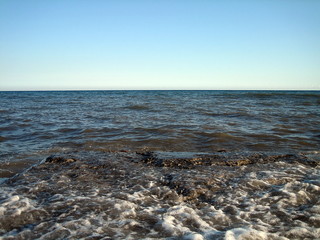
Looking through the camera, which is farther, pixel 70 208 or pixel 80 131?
pixel 80 131

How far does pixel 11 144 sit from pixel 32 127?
2.36 m

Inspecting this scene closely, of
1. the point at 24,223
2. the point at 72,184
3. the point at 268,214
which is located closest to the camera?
the point at 24,223

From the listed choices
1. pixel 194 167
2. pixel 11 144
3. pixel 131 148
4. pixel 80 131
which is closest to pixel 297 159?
pixel 194 167

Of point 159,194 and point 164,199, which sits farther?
point 159,194

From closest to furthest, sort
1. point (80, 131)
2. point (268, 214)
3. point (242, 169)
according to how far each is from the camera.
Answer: point (268, 214) → point (242, 169) → point (80, 131)

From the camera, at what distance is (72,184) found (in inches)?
123

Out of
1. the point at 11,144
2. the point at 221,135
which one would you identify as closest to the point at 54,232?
the point at 11,144

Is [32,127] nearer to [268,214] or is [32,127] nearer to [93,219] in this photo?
[93,219]

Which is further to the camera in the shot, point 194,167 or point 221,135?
point 221,135

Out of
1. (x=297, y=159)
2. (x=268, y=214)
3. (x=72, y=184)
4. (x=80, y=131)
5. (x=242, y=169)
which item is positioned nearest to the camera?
(x=268, y=214)

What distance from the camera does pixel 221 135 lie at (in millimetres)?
6496

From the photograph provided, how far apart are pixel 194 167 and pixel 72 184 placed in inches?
78.1

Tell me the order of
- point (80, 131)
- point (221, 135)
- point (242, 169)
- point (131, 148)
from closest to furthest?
point (242, 169)
point (131, 148)
point (221, 135)
point (80, 131)

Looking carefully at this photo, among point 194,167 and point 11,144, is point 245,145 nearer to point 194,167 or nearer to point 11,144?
point 194,167
